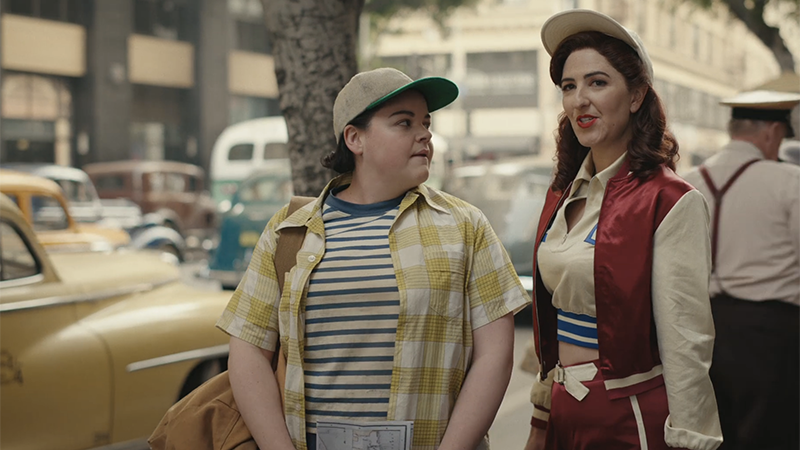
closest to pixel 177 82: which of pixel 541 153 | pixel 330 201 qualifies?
pixel 541 153

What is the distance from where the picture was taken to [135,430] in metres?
4.83

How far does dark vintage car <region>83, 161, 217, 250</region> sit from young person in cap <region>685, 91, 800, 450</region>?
18.2 meters

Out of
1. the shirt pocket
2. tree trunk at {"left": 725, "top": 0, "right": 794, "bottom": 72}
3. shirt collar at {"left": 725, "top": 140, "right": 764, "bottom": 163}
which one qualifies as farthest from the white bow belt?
tree trunk at {"left": 725, "top": 0, "right": 794, "bottom": 72}

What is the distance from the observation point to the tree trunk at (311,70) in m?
4.30

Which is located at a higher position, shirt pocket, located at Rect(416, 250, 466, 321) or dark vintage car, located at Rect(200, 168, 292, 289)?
shirt pocket, located at Rect(416, 250, 466, 321)

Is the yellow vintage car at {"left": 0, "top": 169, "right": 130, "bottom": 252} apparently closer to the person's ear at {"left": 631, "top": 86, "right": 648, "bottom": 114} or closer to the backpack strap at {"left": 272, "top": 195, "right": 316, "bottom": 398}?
the backpack strap at {"left": 272, "top": 195, "right": 316, "bottom": 398}

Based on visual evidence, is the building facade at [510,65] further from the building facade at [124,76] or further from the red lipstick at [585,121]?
the red lipstick at [585,121]

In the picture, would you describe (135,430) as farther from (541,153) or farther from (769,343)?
(541,153)

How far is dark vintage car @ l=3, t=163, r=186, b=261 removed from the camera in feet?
52.1

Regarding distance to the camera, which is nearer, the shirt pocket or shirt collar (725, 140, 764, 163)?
the shirt pocket

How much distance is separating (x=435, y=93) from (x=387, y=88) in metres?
0.17

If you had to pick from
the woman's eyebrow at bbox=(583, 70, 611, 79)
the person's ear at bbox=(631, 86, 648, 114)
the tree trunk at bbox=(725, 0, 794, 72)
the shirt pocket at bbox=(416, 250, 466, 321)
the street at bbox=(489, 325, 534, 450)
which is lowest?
the street at bbox=(489, 325, 534, 450)

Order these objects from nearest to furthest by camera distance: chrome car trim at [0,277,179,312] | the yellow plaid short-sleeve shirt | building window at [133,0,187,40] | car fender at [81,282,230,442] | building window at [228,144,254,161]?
the yellow plaid short-sleeve shirt, chrome car trim at [0,277,179,312], car fender at [81,282,230,442], building window at [228,144,254,161], building window at [133,0,187,40]

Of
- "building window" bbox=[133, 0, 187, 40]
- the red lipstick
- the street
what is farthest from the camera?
"building window" bbox=[133, 0, 187, 40]
